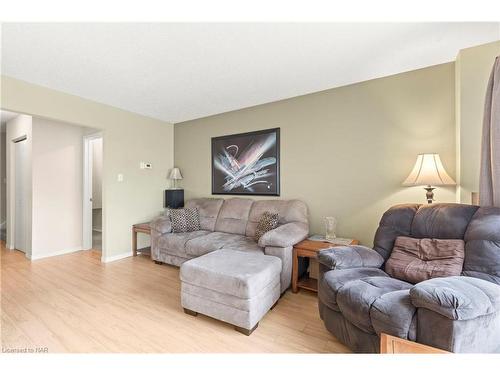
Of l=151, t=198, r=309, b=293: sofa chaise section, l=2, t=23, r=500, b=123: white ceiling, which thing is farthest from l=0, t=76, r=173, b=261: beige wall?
l=151, t=198, r=309, b=293: sofa chaise section

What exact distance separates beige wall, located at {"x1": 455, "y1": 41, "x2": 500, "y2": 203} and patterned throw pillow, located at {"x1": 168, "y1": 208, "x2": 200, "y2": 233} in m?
3.02

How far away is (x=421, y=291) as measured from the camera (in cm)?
115

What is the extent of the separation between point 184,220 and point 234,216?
0.71m

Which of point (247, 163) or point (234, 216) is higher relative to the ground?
point (247, 163)

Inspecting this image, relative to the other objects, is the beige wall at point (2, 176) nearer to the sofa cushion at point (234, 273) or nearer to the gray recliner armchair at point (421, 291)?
the sofa cushion at point (234, 273)

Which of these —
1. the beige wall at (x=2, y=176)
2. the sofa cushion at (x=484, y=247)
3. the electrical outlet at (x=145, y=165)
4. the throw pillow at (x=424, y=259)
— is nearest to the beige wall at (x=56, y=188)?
A: the electrical outlet at (x=145, y=165)

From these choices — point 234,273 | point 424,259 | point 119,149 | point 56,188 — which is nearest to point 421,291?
point 424,259

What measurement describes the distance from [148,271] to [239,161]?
6.37ft

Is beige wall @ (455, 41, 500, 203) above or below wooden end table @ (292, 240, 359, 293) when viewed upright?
above

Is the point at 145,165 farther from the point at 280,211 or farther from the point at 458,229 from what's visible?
the point at 458,229

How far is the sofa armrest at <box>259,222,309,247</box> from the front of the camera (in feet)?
7.34

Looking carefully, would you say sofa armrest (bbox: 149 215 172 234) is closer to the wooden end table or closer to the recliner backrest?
the wooden end table

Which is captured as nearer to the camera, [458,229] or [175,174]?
[458,229]

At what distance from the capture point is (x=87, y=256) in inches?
140
